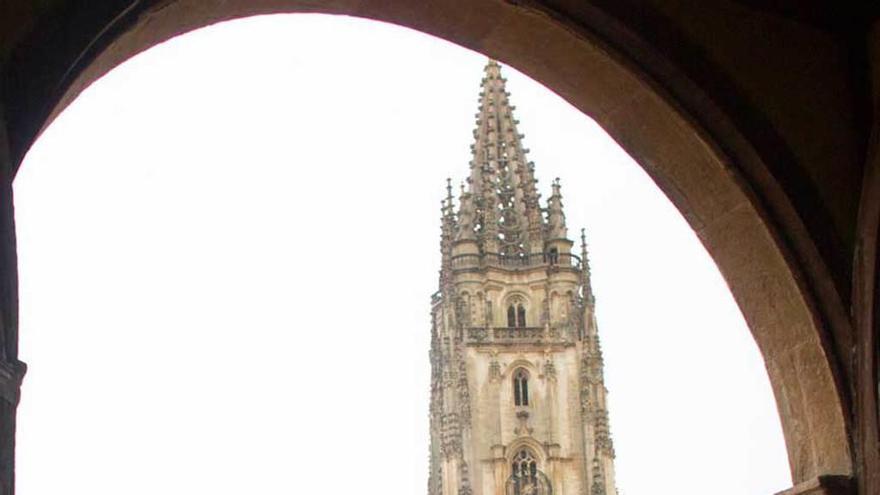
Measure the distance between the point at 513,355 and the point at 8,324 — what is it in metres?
69.4

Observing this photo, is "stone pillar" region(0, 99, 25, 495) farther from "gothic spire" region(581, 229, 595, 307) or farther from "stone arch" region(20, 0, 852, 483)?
"gothic spire" region(581, 229, 595, 307)

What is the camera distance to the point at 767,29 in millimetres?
4613

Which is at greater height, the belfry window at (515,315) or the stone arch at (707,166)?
the belfry window at (515,315)

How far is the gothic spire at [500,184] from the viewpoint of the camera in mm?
75938

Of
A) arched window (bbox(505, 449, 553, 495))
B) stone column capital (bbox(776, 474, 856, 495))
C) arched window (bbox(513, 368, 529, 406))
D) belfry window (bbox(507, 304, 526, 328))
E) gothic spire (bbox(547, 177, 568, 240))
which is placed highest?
gothic spire (bbox(547, 177, 568, 240))

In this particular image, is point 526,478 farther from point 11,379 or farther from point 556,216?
point 11,379

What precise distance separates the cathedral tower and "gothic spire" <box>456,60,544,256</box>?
67 mm

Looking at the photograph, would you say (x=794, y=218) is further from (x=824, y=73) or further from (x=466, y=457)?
(x=466, y=457)

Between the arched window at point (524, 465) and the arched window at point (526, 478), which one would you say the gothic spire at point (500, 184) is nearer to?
the arched window at point (524, 465)

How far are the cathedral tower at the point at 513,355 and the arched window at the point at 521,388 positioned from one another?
1.8 inches

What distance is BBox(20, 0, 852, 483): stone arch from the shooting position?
4.54 metres

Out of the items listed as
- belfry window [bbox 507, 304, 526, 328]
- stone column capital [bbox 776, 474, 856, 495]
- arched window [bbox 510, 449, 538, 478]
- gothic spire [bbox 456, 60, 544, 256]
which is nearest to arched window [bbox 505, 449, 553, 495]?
arched window [bbox 510, 449, 538, 478]

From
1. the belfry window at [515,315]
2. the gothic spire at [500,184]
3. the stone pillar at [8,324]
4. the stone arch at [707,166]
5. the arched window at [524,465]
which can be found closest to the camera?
the stone pillar at [8,324]

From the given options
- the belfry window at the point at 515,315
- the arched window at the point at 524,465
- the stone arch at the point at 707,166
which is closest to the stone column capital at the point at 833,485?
the stone arch at the point at 707,166
